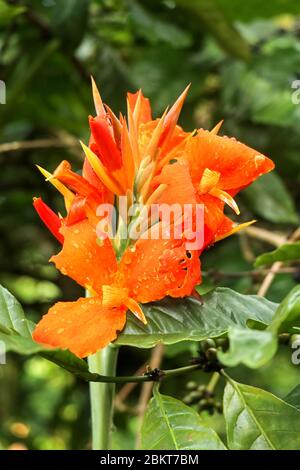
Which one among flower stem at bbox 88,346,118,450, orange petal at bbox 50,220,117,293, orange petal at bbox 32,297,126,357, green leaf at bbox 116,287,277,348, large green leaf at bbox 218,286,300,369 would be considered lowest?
flower stem at bbox 88,346,118,450

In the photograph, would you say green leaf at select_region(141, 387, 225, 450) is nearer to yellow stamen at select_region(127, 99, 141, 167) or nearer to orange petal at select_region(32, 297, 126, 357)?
orange petal at select_region(32, 297, 126, 357)

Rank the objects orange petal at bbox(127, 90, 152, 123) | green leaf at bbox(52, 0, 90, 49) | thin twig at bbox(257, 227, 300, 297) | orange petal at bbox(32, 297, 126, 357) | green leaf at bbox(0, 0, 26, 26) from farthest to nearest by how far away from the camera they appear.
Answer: green leaf at bbox(52, 0, 90, 49) → green leaf at bbox(0, 0, 26, 26) → thin twig at bbox(257, 227, 300, 297) → orange petal at bbox(127, 90, 152, 123) → orange petal at bbox(32, 297, 126, 357)

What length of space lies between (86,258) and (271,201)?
0.76 meters

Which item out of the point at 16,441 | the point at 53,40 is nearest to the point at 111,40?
the point at 53,40

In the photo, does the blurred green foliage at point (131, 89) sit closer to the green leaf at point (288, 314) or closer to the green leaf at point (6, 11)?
the green leaf at point (6, 11)

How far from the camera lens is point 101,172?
0.61m

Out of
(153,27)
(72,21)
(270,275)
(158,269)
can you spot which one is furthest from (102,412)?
(153,27)

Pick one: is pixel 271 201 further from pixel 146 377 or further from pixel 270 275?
pixel 146 377

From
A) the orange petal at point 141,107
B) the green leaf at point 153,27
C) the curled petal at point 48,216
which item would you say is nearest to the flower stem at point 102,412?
the curled petal at point 48,216

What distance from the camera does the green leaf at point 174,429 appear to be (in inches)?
22.4

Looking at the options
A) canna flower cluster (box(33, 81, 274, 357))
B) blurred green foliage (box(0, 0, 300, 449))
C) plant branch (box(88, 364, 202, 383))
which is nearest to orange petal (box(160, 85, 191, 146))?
canna flower cluster (box(33, 81, 274, 357))

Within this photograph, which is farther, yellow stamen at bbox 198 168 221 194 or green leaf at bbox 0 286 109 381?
yellow stamen at bbox 198 168 221 194

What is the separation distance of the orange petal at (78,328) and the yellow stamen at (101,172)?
0.37ft

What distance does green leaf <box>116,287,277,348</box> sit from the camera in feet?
1.91
